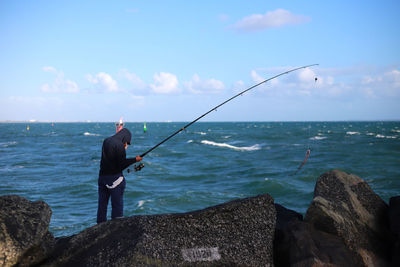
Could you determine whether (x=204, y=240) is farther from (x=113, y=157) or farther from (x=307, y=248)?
(x=113, y=157)

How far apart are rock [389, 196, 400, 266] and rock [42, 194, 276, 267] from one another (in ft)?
5.17

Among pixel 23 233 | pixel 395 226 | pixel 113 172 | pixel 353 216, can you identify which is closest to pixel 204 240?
pixel 23 233

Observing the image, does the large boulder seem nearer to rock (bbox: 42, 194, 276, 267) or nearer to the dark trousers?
rock (bbox: 42, 194, 276, 267)

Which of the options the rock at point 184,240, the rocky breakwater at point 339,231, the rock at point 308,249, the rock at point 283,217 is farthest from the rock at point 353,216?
the rock at point 184,240

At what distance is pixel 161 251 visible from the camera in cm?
371

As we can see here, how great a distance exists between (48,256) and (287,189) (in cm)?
Result: 1125

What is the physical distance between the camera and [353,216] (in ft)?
16.1

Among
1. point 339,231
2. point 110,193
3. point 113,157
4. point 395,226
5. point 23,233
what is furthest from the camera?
point 110,193

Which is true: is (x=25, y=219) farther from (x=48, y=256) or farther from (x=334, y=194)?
(x=334, y=194)

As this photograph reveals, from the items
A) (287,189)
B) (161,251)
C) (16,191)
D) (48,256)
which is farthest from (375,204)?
(16,191)

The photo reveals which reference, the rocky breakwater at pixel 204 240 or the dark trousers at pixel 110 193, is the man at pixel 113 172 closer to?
the dark trousers at pixel 110 193

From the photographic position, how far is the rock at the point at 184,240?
369cm

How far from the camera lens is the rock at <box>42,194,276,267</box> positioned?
369cm

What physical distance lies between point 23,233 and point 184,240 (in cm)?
165
